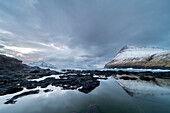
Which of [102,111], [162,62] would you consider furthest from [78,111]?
[162,62]

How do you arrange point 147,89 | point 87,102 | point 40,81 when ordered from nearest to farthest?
point 87,102
point 147,89
point 40,81

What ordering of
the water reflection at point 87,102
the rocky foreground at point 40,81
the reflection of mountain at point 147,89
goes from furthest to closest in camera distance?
the rocky foreground at point 40,81 → the reflection of mountain at point 147,89 → the water reflection at point 87,102

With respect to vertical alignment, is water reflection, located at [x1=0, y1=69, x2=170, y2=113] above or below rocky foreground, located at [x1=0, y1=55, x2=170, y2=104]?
below

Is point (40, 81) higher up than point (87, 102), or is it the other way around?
point (40, 81)

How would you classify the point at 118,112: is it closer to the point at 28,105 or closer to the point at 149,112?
the point at 149,112

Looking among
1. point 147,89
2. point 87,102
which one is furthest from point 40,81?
point 147,89

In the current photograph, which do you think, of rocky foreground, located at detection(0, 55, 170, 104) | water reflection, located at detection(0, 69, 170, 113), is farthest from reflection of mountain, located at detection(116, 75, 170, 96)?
rocky foreground, located at detection(0, 55, 170, 104)

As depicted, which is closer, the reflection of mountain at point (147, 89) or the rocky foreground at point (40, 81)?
the reflection of mountain at point (147, 89)

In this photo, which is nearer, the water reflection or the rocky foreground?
the water reflection

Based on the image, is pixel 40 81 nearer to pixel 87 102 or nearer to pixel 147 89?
pixel 87 102

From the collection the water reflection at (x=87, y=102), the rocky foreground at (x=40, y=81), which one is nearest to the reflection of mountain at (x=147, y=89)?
the water reflection at (x=87, y=102)

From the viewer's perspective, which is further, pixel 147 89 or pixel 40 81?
pixel 40 81

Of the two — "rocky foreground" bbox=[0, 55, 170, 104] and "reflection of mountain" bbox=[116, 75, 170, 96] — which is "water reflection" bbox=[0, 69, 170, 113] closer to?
"reflection of mountain" bbox=[116, 75, 170, 96]

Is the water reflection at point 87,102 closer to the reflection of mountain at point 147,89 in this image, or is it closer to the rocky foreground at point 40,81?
the reflection of mountain at point 147,89
